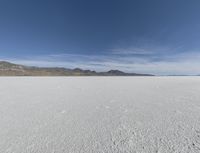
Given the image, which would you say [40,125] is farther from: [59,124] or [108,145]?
[108,145]

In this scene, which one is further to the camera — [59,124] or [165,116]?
[165,116]

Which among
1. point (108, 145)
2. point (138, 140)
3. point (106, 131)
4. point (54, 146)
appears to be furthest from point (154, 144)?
point (54, 146)

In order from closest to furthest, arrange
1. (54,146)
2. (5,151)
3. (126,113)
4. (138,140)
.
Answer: (5,151), (54,146), (138,140), (126,113)

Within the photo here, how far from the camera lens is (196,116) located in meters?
3.22

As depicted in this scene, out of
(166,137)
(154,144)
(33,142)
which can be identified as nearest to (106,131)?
(154,144)

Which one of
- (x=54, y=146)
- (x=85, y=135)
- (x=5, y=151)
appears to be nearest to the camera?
(x=5, y=151)

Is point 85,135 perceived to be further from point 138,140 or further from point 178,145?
point 178,145

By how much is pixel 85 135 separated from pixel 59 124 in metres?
0.70

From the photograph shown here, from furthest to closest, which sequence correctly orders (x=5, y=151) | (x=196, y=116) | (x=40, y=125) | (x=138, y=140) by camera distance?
(x=196, y=116), (x=40, y=125), (x=138, y=140), (x=5, y=151)

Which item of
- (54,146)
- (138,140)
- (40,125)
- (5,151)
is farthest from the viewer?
(40,125)

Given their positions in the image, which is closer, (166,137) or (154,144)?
(154,144)

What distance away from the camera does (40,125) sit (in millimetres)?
2697

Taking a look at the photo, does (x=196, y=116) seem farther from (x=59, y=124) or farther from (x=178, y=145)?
(x=59, y=124)

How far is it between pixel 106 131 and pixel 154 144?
80 centimetres
